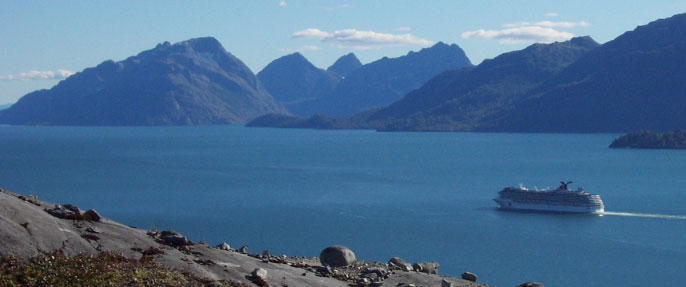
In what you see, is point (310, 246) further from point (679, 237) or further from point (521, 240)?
point (679, 237)

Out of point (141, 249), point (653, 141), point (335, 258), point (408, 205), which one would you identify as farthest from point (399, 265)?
point (653, 141)

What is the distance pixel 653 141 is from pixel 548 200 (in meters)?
118

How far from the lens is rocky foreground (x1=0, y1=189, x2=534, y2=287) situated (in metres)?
19.5

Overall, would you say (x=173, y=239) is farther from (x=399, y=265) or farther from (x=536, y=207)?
(x=536, y=207)

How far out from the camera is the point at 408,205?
81.2m

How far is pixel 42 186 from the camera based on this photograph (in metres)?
99.7

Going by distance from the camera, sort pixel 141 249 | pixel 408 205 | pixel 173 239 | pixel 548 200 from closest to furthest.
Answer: pixel 141 249 → pixel 173 239 → pixel 548 200 → pixel 408 205

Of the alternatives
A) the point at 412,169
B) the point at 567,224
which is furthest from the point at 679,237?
the point at 412,169

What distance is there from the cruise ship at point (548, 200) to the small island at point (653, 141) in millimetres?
113582

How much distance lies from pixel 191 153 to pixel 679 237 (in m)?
127

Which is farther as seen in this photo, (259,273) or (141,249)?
(259,273)

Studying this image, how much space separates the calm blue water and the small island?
83.1ft

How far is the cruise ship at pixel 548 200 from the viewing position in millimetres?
77812

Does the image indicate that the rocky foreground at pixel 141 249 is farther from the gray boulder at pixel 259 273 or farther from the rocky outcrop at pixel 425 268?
the rocky outcrop at pixel 425 268
